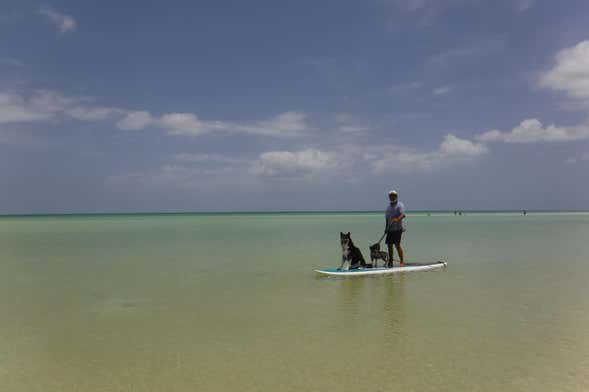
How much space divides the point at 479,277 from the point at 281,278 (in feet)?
17.3

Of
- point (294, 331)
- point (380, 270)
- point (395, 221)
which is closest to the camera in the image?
point (294, 331)

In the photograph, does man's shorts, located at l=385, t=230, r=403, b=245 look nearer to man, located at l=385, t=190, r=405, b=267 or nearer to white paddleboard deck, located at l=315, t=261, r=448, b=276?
man, located at l=385, t=190, r=405, b=267

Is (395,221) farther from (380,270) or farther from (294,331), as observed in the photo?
(294,331)

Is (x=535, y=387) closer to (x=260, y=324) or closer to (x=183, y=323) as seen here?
(x=260, y=324)

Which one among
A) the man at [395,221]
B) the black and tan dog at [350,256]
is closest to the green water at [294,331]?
the black and tan dog at [350,256]

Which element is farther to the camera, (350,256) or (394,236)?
(394,236)

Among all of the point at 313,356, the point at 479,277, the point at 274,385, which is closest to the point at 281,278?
the point at 479,277

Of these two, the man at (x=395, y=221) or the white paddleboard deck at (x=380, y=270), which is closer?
the white paddleboard deck at (x=380, y=270)

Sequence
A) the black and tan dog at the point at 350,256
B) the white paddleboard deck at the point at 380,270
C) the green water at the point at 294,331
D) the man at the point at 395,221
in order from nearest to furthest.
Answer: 1. the green water at the point at 294,331
2. the white paddleboard deck at the point at 380,270
3. the black and tan dog at the point at 350,256
4. the man at the point at 395,221

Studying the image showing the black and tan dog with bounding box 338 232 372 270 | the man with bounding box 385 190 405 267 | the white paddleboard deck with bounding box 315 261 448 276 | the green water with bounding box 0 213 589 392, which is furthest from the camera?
the man with bounding box 385 190 405 267

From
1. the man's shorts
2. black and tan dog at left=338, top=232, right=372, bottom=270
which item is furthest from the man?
black and tan dog at left=338, top=232, right=372, bottom=270

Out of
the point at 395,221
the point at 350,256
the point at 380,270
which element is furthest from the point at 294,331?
the point at 395,221

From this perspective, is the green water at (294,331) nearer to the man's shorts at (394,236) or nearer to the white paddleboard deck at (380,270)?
the white paddleboard deck at (380,270)

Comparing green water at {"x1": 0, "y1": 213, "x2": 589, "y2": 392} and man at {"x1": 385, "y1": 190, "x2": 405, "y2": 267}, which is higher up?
man at {"x1": 385, "y1": 190, "x2": 405, "y2": 267}
